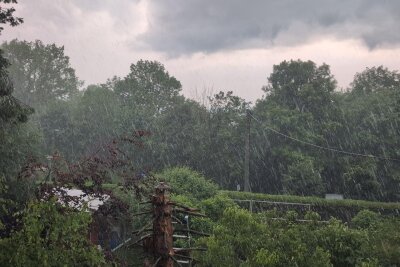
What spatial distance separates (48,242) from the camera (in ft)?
15.7

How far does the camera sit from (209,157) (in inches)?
1699

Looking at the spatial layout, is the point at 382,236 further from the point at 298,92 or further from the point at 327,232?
the point at 298,92

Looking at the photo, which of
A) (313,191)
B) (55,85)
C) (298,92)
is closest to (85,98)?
(55,85)

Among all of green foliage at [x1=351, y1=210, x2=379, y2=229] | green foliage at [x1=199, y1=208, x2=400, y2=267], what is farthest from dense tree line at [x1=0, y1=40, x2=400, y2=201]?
green foliage at [x1=199, y1=208, x2=400, y2=267]

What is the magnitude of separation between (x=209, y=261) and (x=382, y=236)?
22.9 ft

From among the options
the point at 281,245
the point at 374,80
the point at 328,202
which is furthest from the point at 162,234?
the point at 374,80

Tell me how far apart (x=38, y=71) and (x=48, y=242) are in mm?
74298

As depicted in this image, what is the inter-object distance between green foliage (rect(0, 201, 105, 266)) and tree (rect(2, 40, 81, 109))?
70230mm

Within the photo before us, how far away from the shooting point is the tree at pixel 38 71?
7138cm

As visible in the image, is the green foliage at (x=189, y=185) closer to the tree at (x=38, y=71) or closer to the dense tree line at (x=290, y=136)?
the dense tree line at (x=290, y=136)

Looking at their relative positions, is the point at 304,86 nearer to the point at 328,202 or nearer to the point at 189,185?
the point at 328,202

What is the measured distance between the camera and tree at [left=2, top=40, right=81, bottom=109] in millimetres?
71375

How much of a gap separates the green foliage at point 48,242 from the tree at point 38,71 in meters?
70.2

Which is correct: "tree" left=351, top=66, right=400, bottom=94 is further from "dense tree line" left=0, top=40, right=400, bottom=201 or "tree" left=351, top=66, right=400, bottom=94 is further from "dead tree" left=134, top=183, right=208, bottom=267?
"dead tree" left=134, top=183, right=208, bottom=267
